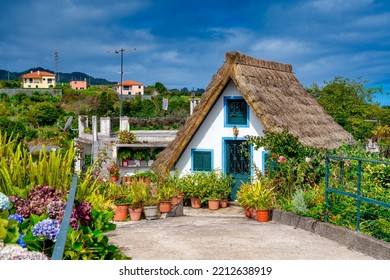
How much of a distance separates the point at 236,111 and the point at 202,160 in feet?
5.59

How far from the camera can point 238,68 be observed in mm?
14500

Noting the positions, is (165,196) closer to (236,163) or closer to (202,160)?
(202,160)

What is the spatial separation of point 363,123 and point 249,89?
2209 centimetres

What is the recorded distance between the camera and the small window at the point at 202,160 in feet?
49.3

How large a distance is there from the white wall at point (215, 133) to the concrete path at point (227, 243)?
4.75 metres

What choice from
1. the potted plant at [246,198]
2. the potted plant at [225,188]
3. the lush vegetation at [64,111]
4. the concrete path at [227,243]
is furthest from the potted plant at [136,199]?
the lush vegetation at [64,111]

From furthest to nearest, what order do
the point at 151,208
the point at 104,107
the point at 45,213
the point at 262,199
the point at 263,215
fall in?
the point at 104,107, the point at 151,208, the point at 262,199, the point at 263,215, the point at 45,213

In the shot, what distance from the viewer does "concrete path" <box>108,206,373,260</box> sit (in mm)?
7028

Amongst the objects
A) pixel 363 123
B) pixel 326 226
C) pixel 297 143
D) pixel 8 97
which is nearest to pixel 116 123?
pixel 363 123

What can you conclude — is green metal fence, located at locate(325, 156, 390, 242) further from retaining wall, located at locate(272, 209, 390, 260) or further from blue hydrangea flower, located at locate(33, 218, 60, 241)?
blue hydrangea flower, located at locate(33, 218, 60, 241)

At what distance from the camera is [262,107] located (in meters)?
13.6

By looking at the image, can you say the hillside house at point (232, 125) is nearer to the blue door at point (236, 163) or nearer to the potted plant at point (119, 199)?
the blue door at point (236, 163)

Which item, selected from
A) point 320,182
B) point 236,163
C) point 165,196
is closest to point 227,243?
point 320,182

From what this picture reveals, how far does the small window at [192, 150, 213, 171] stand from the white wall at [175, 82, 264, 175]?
0.13 m
